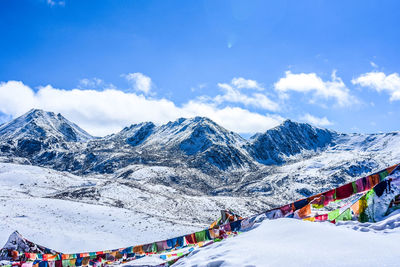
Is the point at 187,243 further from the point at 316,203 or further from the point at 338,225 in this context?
the point at 338,225

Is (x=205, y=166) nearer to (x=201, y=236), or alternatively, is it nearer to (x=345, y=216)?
(x=201, y=236)

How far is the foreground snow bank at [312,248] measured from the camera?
5172 mm

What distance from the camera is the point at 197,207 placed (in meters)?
55.2

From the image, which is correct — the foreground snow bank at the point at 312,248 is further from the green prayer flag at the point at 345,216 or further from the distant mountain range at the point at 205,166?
the distant mountain range at the point at 205,166

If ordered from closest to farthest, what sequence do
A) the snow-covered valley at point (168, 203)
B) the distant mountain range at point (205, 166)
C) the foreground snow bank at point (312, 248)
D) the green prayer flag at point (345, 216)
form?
the foreground snow bank at point (312, 248) < the snow-covered valley at point (168, 203) < the green prayer flag at point (345, 216) < the distant mountain range at point (205, 166)

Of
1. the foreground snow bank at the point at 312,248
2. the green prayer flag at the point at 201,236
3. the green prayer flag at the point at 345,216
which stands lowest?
the green prayer flag at the point at 201,236

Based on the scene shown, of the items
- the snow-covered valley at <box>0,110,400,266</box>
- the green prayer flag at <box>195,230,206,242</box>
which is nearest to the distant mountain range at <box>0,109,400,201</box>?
the snow-covered valley at <box>0,110,400,266</box>

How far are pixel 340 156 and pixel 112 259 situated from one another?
158367 mm

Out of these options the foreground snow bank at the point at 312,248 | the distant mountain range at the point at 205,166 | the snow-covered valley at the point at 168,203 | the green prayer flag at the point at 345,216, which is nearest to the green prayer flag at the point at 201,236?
the snow-covered valley at the point at 168,203

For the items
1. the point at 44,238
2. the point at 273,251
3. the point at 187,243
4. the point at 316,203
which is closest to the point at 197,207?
the point at 44,238

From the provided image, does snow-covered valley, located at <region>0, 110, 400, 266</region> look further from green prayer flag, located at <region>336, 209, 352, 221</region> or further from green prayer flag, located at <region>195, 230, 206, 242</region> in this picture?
green prayer flag, located at <region>195, 230, 206, 242</region>

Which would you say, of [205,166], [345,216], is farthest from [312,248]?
[205,166]

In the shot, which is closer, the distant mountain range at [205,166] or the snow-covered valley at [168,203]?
the snow-covered valley at [168,203]

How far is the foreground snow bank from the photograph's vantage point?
17.0ft
